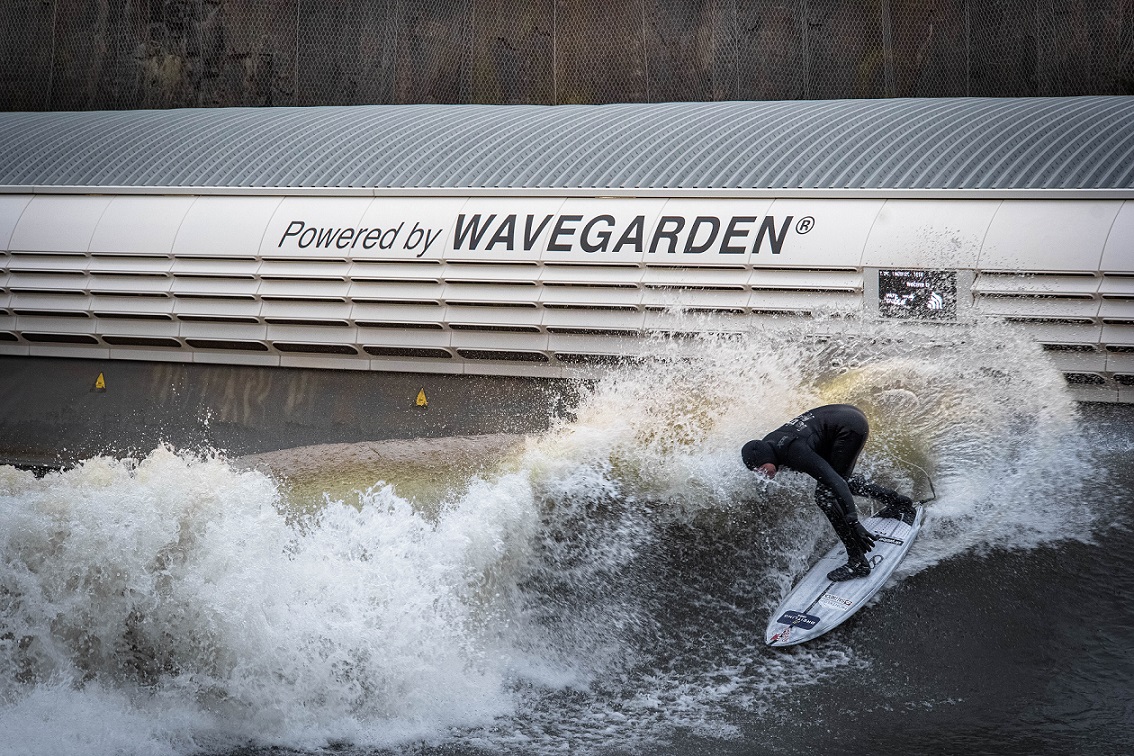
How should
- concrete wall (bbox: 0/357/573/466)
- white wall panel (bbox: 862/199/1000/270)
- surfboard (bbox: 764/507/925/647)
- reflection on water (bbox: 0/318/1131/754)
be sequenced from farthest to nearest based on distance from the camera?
1. concrete wall (bbox: 0/357/573/466)
2. white wall panel (bbox: 862/199/1000/270)
3. surfboard (bbox: 764/507/925/647)
4. reflection on water (bbox: 0/318/1131/754)

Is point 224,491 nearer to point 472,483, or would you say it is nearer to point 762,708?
point 472,483

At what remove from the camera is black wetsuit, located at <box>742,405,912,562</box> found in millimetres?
6320

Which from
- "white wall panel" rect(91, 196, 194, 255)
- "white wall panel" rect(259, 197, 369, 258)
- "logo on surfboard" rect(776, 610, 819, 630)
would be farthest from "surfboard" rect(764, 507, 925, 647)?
"white wall panel" rect(91, 196, 194, 255)

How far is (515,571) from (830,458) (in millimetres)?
2077

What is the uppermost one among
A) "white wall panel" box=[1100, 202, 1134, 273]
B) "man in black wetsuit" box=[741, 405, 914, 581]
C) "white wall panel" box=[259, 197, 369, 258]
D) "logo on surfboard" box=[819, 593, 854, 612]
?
"white wall panel" box=[259, 197, 369, 258]

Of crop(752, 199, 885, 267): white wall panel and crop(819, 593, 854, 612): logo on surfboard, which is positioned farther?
crop(752, 199, 885, 267): white wall panel

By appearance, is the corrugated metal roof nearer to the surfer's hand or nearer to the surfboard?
the surfboard

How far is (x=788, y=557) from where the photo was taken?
679 centimetres

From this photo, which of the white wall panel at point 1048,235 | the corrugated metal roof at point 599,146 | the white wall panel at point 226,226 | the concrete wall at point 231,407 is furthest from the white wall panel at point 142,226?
the white wall panel at point 1048,235

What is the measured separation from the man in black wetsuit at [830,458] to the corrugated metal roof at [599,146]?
3300 mm

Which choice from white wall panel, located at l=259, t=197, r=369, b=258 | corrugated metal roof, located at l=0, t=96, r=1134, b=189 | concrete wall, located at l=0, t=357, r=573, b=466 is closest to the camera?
corrugated metal roof, located at l=0, t=96, r=1134, b=189

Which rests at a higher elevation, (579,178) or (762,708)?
(579,178)

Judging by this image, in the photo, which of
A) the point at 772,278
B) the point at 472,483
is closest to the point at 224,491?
the point at 472,483

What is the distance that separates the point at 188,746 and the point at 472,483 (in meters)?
2.41
